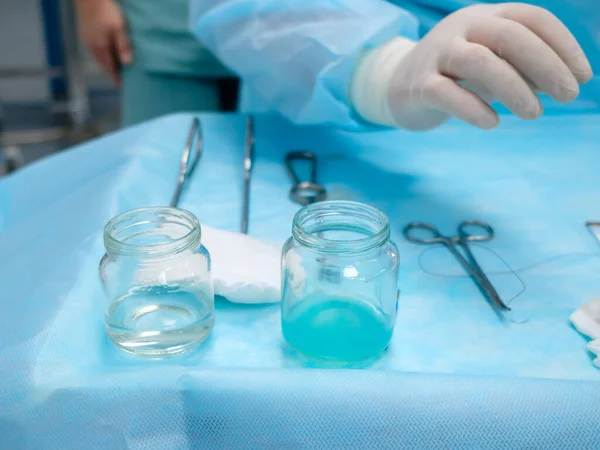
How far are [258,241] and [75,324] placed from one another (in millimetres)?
232

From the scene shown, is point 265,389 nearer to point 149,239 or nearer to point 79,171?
point 149,239

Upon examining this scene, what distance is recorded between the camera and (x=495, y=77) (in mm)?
724

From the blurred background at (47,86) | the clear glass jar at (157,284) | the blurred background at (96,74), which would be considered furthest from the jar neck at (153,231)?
the blurred background at (47,86)

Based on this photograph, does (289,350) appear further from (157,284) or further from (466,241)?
(466,241)

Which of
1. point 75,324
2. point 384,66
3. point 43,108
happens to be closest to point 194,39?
point 384,66

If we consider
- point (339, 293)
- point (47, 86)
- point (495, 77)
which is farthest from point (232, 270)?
point (47, 86)

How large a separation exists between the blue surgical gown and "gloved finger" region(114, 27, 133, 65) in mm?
469

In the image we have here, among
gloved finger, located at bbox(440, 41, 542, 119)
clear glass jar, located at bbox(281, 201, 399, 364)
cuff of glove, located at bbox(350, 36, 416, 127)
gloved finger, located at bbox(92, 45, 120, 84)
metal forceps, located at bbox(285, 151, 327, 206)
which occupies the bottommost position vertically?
gloved finger, located at bbox(92, 45, 120, 84)

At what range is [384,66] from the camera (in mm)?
898

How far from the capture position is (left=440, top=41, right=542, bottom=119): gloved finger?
721 mm

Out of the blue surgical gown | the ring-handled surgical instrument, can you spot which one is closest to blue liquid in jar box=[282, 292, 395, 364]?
the ring-handled surgical instrument

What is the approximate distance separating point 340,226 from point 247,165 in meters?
0.33

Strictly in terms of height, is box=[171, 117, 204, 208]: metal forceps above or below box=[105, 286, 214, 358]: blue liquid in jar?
below

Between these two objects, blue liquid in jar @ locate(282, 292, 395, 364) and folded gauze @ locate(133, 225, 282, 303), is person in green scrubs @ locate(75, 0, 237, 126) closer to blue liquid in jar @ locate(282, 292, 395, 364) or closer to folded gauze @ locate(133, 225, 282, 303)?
folded gauze @ locate(133, 225, 282, 303)
